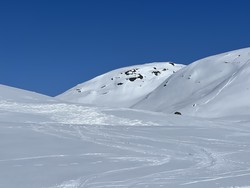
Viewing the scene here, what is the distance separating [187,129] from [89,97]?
283 feet

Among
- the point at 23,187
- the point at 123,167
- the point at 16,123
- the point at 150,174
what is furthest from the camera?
the point at 16,123

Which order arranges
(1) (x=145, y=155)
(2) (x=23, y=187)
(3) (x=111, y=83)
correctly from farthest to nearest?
(3) (x=111, y=83) → (1) (x=145, y=155) → (2) (x=23, y=187)

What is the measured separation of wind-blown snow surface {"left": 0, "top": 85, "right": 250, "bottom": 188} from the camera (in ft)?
30.7

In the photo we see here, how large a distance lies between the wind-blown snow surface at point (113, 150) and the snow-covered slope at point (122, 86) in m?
74.9

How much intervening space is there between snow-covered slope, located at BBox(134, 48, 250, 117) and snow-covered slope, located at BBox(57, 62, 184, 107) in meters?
21.6

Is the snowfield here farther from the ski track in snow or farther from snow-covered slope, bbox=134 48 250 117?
snow-covered slope, bbox=134 48 250 117

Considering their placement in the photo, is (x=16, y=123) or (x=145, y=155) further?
(x=16, y=123)

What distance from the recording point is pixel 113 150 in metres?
13.2

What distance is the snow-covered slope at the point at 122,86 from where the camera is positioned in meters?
102

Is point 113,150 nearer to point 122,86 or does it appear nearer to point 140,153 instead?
point 140,153

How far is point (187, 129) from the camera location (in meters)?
19.5

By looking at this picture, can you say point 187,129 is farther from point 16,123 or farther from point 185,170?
point 185,170

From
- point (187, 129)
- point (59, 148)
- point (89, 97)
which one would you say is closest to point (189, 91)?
point (89, 97)

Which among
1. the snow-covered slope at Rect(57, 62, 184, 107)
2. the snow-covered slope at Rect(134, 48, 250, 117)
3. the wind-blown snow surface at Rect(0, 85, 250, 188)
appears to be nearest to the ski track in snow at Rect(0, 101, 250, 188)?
the wind-blown snow surface at Rect(0, 85, 250, 188)
